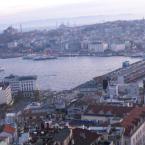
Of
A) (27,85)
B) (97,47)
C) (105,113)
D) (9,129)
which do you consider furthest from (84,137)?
(97,47)

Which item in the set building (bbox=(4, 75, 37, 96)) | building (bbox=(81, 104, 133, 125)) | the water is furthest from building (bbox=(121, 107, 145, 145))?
the water

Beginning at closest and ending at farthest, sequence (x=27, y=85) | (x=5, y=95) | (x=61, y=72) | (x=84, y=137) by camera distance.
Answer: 1. (x=84, y=137)
2. (x=5, y=95)
3. (x=27, y=85)
4. (x=61, y=72)

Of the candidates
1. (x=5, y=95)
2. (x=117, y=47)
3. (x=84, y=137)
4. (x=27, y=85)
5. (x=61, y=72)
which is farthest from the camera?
(x=117, y=47)

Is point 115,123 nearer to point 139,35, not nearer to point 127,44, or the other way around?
point 127,44

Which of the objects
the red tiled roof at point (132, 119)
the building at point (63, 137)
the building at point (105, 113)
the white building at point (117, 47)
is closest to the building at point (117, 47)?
the white building at point (117, 47)

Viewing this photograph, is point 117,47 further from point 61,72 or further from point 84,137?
point 84,137

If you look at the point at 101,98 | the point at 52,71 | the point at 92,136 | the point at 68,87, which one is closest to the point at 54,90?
the point at 68,87

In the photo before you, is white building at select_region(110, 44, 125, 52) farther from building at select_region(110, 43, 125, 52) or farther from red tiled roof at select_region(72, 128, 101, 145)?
red tiled roof at select_region(72, 128, 101, 145)
